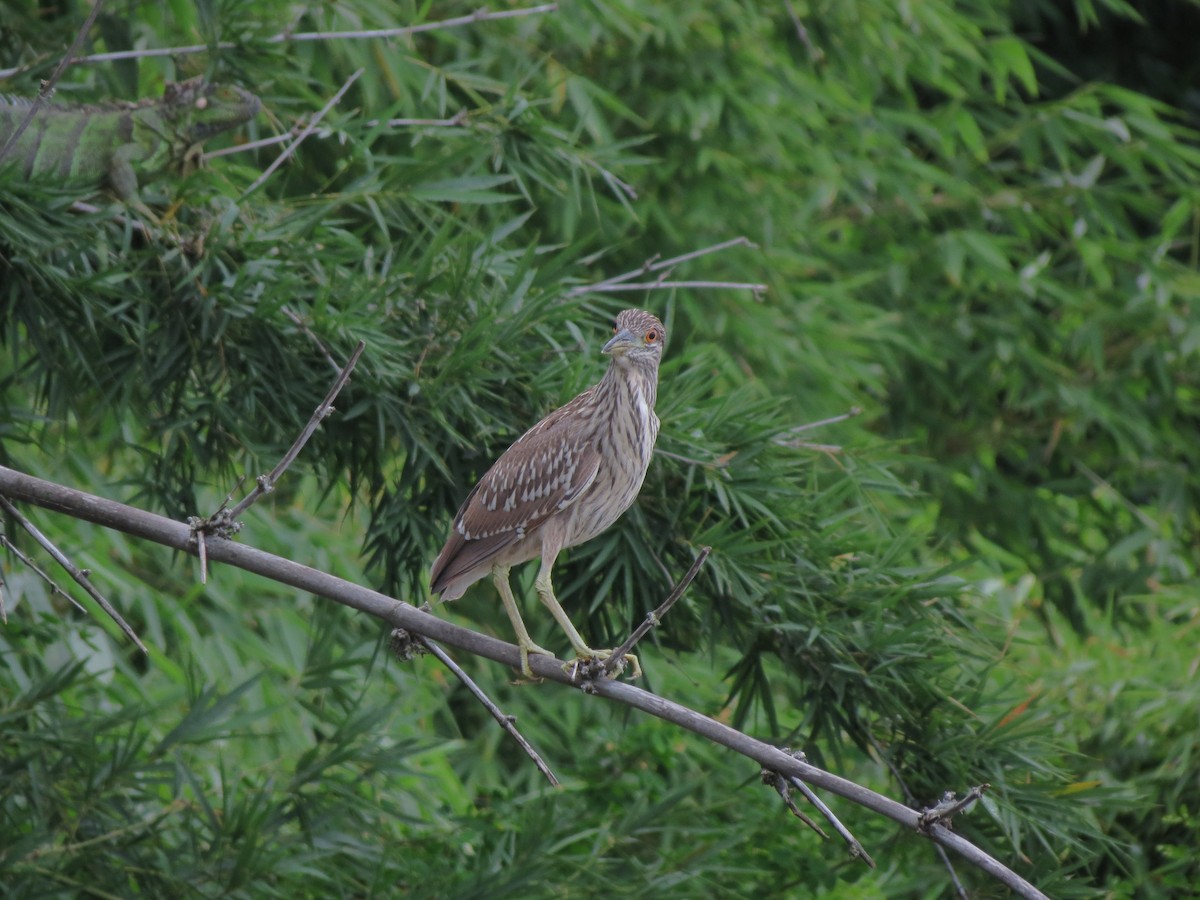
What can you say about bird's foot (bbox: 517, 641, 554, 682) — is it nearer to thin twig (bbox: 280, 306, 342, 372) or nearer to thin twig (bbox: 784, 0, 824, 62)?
thin twig (bbox: 280, 306, 342, 372)

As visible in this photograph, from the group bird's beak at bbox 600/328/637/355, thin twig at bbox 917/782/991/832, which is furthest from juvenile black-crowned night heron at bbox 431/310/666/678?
thin twig at bbox 917/782/991/832

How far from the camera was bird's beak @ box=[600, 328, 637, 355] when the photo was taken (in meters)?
2.71

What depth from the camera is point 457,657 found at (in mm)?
5613

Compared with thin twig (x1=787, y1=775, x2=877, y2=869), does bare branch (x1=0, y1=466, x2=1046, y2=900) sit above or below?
above

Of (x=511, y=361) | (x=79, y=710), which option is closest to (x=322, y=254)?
(x=511, y=361)

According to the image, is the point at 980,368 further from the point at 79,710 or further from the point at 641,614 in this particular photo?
the point at 79,710

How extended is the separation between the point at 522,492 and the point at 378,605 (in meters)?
0.45

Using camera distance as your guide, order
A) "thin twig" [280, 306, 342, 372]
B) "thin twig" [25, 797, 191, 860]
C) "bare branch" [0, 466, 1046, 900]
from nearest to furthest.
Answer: "bare branch" [0, 466, 1046, 900], "thin twig" [280, 306, 342, 372], "thin twig" [25, 797, 191, 860]

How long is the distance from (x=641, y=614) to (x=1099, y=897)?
1.49 m

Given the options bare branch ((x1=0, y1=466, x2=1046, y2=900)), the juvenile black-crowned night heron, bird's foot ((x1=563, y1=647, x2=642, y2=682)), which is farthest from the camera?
the juvenile black-crowned night heron

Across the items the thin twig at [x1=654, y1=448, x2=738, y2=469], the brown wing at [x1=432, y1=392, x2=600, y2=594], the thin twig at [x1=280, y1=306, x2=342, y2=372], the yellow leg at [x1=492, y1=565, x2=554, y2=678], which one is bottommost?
the thin twig at [x1=654, y1=448, x2=738, y2=469]

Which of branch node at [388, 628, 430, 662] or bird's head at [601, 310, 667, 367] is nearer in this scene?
branch node at [388, 628, 430, 662]

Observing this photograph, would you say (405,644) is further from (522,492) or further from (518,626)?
(522,492)

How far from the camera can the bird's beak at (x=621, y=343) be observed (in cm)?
271
